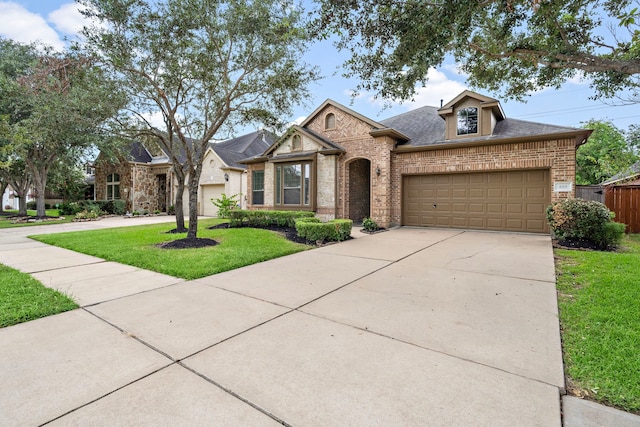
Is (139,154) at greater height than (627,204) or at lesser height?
greater

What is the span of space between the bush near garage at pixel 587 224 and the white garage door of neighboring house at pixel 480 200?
1994mm

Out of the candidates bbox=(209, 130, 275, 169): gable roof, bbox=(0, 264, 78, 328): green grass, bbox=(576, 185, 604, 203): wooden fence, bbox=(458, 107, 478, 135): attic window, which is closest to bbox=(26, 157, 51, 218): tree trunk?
bbox=(209, 130, 275, 169): gable roof

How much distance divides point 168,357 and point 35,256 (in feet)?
23.2

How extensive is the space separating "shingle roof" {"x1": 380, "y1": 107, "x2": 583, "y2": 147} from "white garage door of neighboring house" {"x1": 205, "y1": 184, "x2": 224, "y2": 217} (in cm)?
1148

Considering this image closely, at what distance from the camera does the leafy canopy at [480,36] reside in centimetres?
419

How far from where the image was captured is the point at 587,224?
782 cm

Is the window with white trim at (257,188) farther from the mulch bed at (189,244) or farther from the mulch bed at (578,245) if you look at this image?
the mulch bed at (578,245)

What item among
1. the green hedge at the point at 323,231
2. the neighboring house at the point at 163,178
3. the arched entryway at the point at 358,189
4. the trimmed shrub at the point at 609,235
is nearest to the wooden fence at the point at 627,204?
the trimmed shrub at the point at 609,235

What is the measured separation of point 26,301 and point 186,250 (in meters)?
3.69

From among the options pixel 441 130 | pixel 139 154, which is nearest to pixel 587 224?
pixel 441 130

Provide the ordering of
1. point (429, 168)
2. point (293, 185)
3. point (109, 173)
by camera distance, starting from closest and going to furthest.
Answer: point (429, 168) < point (293, 185) < point (109, 173)

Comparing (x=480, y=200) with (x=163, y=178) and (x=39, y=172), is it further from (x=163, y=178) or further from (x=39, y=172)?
(x=39, y=172)

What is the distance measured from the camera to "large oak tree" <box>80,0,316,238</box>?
7.37m

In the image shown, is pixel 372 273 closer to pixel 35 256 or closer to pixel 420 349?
pixel 420 349
